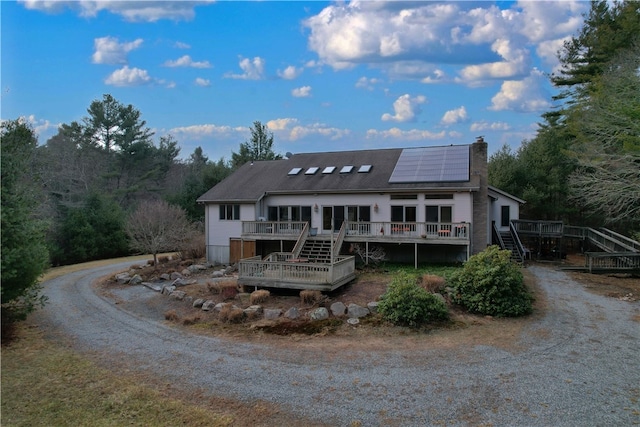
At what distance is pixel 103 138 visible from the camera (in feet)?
146

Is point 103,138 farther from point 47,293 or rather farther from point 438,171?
point 438,171

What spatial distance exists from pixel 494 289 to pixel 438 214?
7.91m

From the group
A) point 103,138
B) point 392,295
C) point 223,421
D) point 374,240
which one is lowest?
point 223,421

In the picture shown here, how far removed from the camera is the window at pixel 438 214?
787 inches

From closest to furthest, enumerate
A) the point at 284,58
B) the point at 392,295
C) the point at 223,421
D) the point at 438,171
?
the point at 223,421 → the point at 392,295 → the point at 438,171 → the point at 284,58

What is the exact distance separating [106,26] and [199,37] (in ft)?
14.7

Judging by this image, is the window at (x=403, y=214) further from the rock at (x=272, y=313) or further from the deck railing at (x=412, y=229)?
the rock at (x=272, y=313)

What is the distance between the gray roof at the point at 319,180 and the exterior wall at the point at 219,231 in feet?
2.34

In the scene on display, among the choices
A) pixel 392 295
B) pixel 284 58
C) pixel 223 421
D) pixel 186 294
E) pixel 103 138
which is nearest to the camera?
pixel 223 421

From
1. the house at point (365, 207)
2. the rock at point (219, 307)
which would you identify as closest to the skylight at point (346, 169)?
the house at point (365, 207)

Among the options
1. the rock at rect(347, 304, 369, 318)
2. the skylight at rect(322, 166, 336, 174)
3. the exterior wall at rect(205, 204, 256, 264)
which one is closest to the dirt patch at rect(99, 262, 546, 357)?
the rock at rect(347, 304, 369, 318)

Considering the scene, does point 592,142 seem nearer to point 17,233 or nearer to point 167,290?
point 167,290

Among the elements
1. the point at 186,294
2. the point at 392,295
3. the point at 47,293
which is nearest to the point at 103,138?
the point at 47,293

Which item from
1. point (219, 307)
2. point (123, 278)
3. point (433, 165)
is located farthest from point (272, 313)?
point (433, 165)
